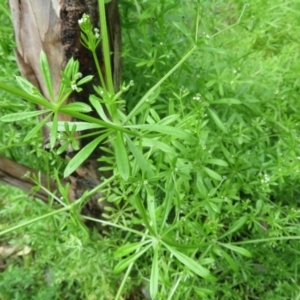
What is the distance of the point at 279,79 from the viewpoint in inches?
78.6

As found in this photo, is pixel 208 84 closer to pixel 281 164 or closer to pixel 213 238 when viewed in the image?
pixel 281 164

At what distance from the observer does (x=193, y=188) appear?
5.05 ft

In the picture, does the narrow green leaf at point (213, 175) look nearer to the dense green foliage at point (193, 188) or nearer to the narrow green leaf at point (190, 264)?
the dense green foliage at point (193, 188)

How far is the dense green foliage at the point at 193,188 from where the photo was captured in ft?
4.65

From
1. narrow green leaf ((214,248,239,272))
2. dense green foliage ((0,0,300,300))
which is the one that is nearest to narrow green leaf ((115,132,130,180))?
dense green foliage ((0,0,300,300))

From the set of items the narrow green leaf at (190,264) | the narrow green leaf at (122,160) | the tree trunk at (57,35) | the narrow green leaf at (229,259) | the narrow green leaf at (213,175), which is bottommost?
the narrow green leaf at (229,259)

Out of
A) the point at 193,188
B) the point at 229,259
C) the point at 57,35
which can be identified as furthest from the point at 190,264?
the point at 57,35

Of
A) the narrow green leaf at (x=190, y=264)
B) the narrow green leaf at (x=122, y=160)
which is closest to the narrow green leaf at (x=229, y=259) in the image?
the narrow green leaf at (x=190, y=264)

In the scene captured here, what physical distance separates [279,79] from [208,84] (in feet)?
2.03

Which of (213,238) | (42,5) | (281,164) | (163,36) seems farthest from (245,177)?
(42,5)

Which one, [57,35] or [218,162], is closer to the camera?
[57,35]

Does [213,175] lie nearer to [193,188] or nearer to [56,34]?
[193,188]

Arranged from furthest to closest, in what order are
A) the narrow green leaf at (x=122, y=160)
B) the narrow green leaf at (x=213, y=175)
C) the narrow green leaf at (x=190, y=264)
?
the narrow green leaf at (x=213, y=175) → the narrow green leaf at (x=190, y=264) → the narrow green leaf at (x=122, y=160)

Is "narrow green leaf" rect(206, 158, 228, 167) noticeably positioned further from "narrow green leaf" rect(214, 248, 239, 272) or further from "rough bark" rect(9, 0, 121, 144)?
"rough bark" rect(9, 0, 121, 144)
